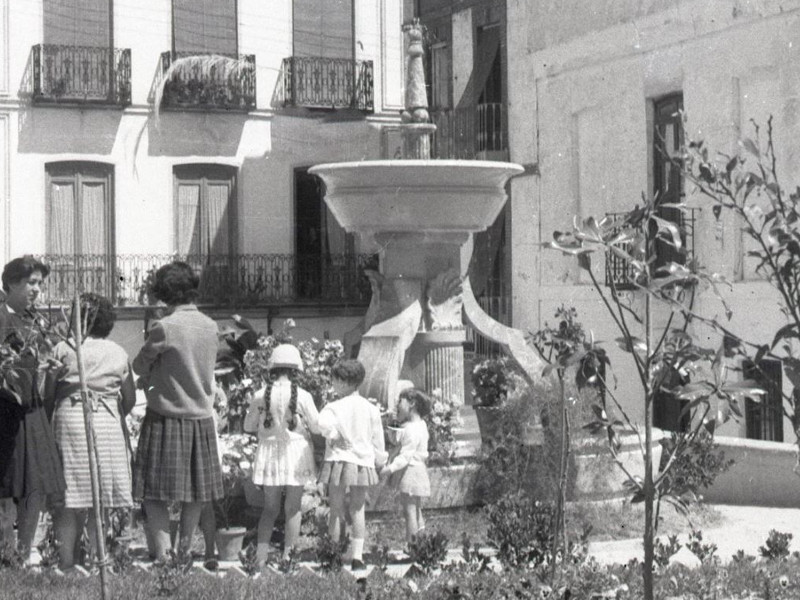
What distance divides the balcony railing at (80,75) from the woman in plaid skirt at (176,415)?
15754 mm

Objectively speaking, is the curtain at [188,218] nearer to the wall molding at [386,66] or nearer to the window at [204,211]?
Result: the window at [204,211]

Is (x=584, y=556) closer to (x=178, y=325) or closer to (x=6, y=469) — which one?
(x=178, y=325)

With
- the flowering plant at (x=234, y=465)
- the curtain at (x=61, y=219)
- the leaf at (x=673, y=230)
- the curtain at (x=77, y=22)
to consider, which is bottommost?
the flowering plant at (x=234, y=465)

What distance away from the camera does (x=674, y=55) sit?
1884cm

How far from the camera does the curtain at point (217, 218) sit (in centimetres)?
2409

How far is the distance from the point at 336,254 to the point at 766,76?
903 centimetres

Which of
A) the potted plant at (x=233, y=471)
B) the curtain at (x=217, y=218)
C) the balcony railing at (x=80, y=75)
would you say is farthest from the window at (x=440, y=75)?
the potted plant at (x=233, y=471)

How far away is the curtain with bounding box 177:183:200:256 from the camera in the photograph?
78.3 feet

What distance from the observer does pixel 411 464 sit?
8273 mm

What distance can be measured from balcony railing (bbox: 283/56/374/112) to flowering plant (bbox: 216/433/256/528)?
15.9m

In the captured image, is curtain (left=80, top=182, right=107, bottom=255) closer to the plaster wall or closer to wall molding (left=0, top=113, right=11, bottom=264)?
wall molding (left=0, top=113, right=11, bottom=264)

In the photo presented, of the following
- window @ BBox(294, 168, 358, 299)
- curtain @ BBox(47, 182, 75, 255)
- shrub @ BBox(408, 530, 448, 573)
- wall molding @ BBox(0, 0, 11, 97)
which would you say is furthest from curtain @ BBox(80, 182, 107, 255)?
shrub @ BBox(408, 530, 448, 573)

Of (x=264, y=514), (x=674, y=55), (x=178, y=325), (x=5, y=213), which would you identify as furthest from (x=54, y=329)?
(x=5, y=213)

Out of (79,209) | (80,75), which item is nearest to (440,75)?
(80,75)
